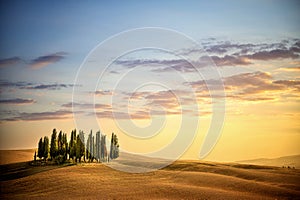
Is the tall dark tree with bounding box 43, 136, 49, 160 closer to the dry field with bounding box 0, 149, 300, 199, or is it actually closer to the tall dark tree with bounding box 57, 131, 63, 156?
the tall dark tree with bounding box 57, 131, 63, 156

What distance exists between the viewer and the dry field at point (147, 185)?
2386cm

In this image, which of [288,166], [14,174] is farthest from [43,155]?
[288,166]

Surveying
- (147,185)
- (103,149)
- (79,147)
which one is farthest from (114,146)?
(147,185)

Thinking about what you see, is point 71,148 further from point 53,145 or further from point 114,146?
point 114,146

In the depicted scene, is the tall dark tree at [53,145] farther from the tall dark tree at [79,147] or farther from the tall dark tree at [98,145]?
the tall dark tree at [98,145]

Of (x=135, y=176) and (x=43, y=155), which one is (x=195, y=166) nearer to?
(x=135, y=176)

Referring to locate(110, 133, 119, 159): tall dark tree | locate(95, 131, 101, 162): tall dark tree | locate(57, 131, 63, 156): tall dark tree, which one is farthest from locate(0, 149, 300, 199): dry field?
locate(110, 133, 119, 159): tall dark tree

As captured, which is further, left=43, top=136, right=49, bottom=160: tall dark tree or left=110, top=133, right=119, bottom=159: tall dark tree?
left=110, top=133, right=119, bottom=159: tall dark tree

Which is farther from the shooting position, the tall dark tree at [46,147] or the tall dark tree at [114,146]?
the tall dark tree at [114,146]

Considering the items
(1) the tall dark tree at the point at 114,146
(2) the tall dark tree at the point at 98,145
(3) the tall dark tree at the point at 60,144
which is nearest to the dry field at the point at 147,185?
(3) the tall dark tree at the point at 60,144

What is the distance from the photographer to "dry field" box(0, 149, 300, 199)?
2386cm

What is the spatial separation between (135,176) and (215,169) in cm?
952

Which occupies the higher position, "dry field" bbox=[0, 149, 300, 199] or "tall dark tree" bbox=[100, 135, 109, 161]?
"tall dark tree" bbox=[100, 135, 109, 161]

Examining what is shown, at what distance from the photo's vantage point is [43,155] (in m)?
43.9
